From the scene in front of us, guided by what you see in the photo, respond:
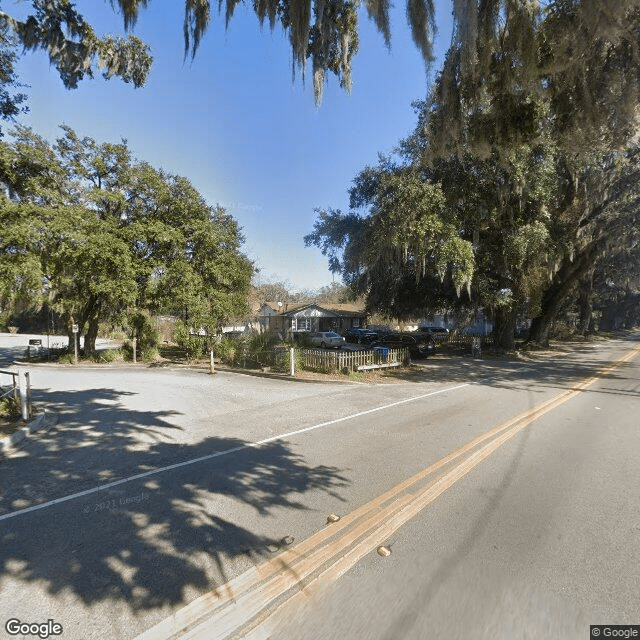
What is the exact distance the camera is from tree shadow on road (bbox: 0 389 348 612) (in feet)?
9.34

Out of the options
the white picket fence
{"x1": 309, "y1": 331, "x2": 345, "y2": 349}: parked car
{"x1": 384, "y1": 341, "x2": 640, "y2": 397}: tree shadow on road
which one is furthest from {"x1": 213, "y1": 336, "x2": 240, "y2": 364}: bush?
{"x1": 309, "y1": 331, "x2": 345, "y2": 349}: parked car

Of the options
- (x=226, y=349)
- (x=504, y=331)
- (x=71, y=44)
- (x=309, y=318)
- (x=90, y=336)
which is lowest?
(x=226, y=349)

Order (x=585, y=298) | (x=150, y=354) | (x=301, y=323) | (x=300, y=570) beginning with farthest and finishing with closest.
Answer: (x=301, y=323), (x=585, y=298), (x=150, y=354), (x=300, y=570)

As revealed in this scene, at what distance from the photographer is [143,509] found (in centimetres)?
390

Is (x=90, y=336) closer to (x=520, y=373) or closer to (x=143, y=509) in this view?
(x=143, y=509)

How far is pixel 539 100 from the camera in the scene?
22.2 feet

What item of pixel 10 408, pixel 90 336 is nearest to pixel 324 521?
pixel 10 408

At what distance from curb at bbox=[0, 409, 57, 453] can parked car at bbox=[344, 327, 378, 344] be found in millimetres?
24906

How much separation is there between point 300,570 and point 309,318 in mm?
42303

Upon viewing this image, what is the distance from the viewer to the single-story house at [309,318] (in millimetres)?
44375

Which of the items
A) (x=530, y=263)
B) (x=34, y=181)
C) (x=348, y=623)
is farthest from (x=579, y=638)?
(x=34, y=181)

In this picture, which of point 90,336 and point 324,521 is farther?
point 90,336

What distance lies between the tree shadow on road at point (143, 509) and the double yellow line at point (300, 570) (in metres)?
0.17

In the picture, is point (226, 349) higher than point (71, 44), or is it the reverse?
point (71, 44)
